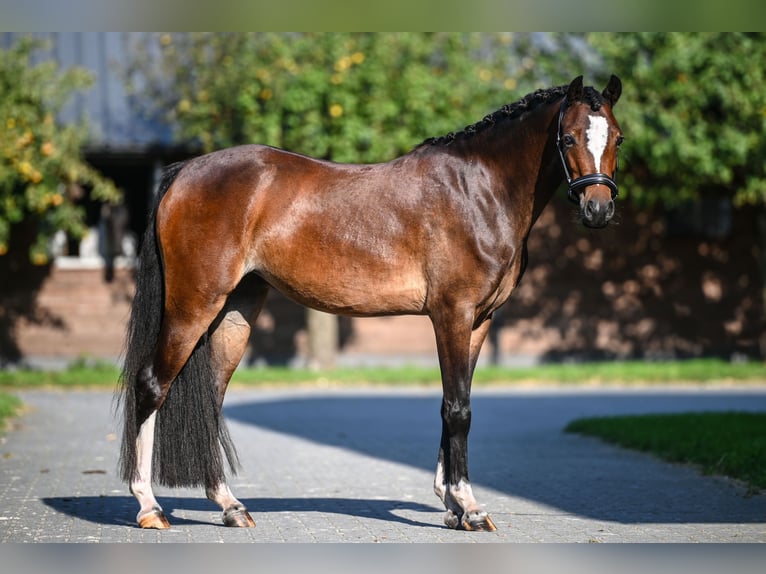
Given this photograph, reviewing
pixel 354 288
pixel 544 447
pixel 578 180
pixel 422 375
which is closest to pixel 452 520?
pixel 354 288

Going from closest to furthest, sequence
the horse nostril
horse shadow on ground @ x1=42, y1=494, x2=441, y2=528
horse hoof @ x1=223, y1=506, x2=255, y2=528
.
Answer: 1. the horse nostril
2. horse hoof @ x1=223, y1=506, x2=255, y2=528
3. horse shadow on ground @ x1=42, y1=494, x2=441, y2=528

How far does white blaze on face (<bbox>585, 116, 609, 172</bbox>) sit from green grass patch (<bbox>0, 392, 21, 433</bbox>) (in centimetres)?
805

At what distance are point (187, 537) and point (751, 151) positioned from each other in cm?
1517

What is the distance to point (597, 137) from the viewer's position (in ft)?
21.9

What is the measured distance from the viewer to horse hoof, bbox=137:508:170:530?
270 inches

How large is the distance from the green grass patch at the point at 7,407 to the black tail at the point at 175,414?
18.5 feet

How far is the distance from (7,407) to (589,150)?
9.30m

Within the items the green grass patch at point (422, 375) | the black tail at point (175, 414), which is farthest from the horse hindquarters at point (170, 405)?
the green grass patch at point (422, 375)

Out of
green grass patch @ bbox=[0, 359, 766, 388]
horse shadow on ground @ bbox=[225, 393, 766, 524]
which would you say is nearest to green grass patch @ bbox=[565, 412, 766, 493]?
horse shadow on ground @ bbox=[225, 393, 766, 524]

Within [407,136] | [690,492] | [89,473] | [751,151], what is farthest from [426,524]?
[751,151]

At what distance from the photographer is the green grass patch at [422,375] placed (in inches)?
742

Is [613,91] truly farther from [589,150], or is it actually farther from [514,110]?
[514,110]

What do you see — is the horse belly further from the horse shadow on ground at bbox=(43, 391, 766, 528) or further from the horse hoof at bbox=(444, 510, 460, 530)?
the horse shadow on ground at bbox=(43, 391, 766, 528)

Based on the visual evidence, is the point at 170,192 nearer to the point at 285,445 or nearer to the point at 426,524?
the point at 426,524
